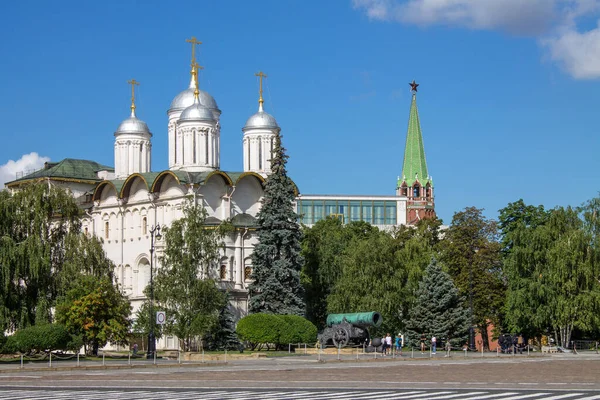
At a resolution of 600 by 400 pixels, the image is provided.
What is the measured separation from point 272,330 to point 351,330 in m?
4.33

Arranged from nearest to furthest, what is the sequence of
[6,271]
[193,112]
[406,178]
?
[6,271] < [193,112] < [406,178]

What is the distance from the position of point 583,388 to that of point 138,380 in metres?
11.4

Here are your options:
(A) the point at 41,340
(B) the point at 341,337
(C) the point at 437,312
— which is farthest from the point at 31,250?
(C) the point at 437,312

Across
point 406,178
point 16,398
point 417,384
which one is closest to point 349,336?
point 417,384

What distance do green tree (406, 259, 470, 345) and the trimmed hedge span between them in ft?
26.1

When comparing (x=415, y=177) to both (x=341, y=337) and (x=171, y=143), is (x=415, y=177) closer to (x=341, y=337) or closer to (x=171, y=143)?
(x=171, y=143)

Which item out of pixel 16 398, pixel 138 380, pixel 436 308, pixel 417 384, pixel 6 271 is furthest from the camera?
pixel 436 308

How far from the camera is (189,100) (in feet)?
253

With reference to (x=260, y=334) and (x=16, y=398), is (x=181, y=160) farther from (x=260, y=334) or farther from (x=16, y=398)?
(x=16, y=398)

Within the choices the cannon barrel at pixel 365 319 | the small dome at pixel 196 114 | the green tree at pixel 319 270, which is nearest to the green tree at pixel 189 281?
the green tree at pixel 319 270

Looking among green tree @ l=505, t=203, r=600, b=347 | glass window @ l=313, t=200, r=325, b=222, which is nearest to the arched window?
glass window @ l=313, t=200, r=325, b=222

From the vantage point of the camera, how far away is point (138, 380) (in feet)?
90.1

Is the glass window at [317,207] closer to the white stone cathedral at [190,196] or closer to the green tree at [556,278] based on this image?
the white stone cathedral at [190,196]

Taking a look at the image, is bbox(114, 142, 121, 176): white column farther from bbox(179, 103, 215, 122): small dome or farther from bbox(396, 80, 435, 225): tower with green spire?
bbox(396, 80, 435, 225): tower with green spire
